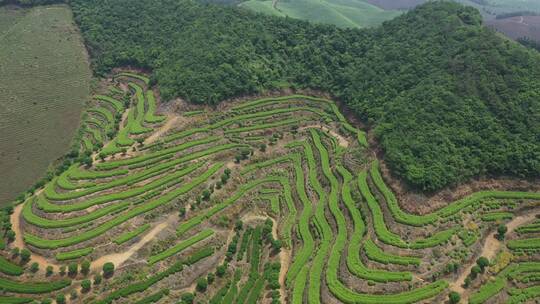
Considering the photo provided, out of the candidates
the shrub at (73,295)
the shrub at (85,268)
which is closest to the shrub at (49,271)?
the shrub at (85,268)

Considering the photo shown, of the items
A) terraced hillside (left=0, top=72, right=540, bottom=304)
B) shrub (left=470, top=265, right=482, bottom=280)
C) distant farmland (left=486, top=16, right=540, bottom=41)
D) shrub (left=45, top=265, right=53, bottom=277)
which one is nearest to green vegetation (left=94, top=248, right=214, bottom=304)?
terraced hillside (left=0, top=72, right=540, bottom=304)

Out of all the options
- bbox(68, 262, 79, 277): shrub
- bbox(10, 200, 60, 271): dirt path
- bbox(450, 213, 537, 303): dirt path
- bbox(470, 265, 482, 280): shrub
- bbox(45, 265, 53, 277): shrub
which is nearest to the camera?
bbox(450, 213, 537, 303): dirt path

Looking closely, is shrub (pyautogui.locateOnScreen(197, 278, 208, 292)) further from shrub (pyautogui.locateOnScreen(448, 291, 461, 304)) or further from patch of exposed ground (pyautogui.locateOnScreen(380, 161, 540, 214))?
patch of exposed ground (pyautogui.locateOnScreen(380, 161, 540, 214))

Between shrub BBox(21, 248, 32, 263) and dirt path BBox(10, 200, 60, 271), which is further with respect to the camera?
dirt path BBox(10, 200, 60, 271)

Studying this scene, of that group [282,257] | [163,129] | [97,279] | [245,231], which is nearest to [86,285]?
[97,279]

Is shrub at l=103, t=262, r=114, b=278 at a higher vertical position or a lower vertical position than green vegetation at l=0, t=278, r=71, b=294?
higher

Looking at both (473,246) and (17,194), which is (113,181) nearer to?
(17,194)
